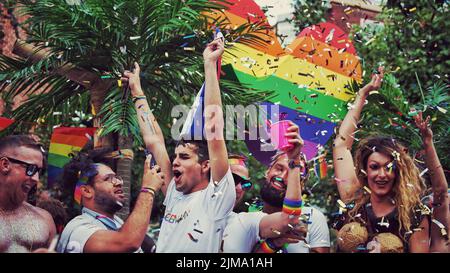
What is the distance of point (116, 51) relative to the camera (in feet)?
23.7

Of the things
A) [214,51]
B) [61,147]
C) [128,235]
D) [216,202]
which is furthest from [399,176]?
[61,147]

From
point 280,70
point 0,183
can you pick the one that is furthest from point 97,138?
point 280,70

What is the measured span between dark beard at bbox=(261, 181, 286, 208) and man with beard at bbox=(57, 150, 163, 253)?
0.78 m

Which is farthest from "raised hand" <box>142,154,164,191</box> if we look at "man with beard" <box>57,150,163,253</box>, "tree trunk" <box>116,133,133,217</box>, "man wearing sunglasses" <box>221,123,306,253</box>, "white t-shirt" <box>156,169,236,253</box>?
"tree trunk" <box>116,133,133,217</box>

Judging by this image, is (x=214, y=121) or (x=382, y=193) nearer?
(x=214, y=121)

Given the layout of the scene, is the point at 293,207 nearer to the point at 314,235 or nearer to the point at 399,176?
the point at 314,235

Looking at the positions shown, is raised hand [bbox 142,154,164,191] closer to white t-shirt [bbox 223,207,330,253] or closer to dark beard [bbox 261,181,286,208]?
white t-shirt [bbox 223,207,330,253]

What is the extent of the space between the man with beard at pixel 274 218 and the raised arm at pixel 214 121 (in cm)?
39

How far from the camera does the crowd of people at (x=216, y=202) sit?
5914 mm

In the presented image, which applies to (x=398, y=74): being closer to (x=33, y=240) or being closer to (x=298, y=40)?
(x=298, y=40)

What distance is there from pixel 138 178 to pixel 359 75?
741cm

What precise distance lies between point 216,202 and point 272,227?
0.44m
